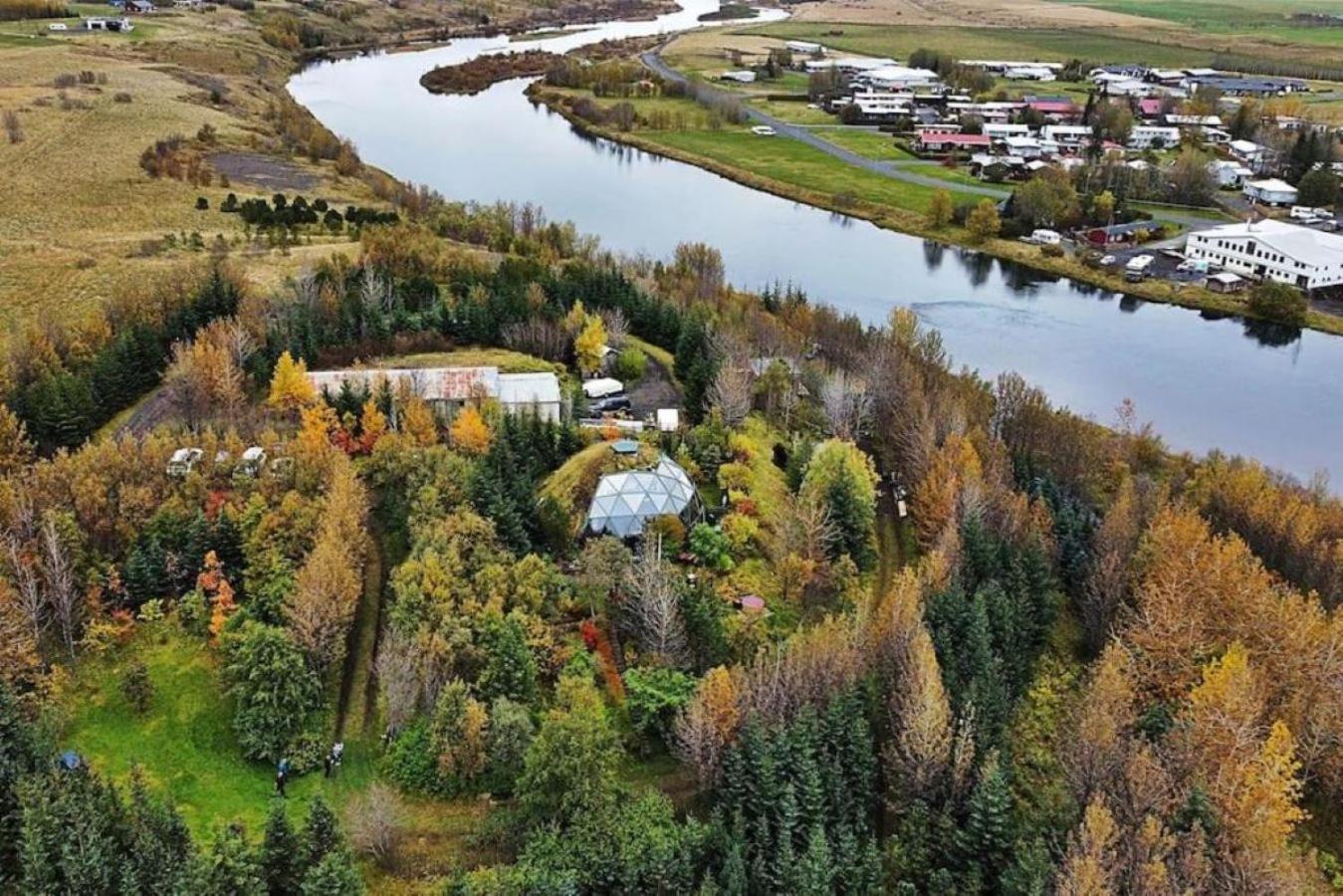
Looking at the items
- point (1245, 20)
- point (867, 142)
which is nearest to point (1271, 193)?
point (867, 142)

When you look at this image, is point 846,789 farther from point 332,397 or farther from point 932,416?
point 332,397

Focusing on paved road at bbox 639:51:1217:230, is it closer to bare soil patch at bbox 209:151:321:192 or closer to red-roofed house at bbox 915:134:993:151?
red-roofed house at bbox 915:134:993:151

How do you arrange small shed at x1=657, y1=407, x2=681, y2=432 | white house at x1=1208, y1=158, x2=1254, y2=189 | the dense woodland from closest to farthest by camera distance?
the dense woodland → small shed at x1=657, y1=407, x2=681, y2=432 → white house at x1=1208, y1=158, x2=1254, y2=189

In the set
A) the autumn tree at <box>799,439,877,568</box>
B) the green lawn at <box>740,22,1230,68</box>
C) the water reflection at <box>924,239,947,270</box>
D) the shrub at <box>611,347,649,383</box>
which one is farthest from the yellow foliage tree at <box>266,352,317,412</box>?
the green lawn at <box>740,22,1230,68</box>

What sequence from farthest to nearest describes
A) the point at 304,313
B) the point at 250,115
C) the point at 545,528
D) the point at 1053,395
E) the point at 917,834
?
the point at 250,115 < the point at 1053,395 < the point at 304,313 < the point at 545,528 < the point at 917,834

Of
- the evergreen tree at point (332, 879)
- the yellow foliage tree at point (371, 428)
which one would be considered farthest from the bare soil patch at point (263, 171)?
the evergreen tree at point (332, 879)

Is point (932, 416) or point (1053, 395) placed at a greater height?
point (932, 416)

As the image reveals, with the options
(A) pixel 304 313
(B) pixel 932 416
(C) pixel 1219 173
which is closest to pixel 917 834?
(B) pixel 932 416
